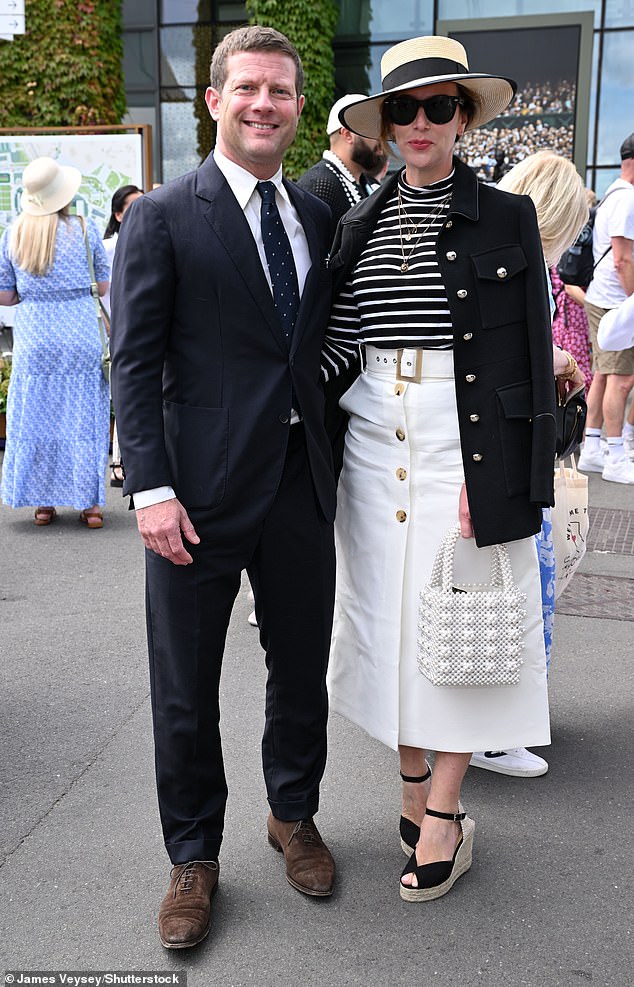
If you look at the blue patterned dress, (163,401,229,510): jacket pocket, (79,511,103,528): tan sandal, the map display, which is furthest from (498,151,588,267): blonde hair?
the map display

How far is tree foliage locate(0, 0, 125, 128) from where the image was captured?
13891 millimetres

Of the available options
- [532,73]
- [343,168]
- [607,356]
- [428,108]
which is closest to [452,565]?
[428,108]

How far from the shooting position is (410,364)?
2.70m

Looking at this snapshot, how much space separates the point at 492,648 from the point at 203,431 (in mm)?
944

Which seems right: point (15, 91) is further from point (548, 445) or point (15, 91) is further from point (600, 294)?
point (548, 445)

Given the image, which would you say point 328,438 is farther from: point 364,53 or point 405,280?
point 364,53

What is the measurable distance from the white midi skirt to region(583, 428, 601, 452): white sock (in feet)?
18.7

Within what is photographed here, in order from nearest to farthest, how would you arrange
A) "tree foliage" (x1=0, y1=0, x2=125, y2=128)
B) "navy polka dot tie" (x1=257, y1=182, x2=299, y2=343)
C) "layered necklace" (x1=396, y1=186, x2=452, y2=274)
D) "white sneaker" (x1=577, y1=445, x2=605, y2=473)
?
"navy polka dot tie" (x1=257, y1=182, x2=299, y2=343) < "layered necklace" (x1=396, y1=186, x2=452, y2=274) < "white sneaker" (x1=577, y1=445, x2=605, y2=473) < "tree foliage" (x1=0, y1=0, x2=125, y2=128)

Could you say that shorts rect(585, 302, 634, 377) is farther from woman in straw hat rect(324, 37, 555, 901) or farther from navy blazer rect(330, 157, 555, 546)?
navy blazer rect(330, 157, 555, 546)

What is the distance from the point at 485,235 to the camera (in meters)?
2.62

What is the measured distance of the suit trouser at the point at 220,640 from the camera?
262cm

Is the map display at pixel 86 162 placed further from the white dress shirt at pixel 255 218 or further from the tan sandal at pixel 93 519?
the white dress shirt at pixel 255 218

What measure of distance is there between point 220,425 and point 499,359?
736 mm

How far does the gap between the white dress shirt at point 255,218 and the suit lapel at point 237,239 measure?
4 centimetres
